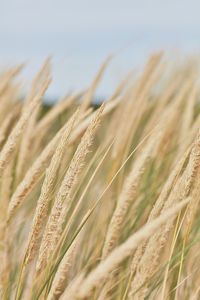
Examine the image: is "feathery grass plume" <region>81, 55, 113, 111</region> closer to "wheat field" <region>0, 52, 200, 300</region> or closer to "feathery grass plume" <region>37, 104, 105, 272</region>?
"wheat field" <region>0, 52, 200, 300</region>

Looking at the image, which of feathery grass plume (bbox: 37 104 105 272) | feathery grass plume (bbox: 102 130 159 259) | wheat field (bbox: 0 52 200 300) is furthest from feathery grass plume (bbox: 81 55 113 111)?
feathery grass plume (bbox: 37 104 105 272)

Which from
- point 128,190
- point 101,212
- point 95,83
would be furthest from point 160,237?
point 101,212

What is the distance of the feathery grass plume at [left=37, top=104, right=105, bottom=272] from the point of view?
0.77 meters

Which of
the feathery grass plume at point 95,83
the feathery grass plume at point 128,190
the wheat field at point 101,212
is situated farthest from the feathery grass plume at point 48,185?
the feathery grass plume at point 95,83

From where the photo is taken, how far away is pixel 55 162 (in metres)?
0.81

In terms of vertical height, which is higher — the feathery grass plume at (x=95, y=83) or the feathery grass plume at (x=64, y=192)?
the feathery grass plume at (x=95, y=83)

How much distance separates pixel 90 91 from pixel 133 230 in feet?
1.06

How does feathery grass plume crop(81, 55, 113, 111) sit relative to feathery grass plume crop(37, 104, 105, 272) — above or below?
above

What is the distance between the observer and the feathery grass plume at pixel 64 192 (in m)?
0.77

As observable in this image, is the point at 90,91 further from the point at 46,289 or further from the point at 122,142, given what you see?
the point at 46,289

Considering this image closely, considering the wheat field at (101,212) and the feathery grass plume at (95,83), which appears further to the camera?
the feathery grass plume at (95,83)

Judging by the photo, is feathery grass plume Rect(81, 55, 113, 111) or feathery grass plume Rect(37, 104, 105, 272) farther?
feathery grass plume Rect(81, 55, 113, 111)

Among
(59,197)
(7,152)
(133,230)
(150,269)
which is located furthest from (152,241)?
(133,230)

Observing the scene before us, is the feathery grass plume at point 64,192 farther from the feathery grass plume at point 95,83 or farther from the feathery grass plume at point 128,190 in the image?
the feathery grass plume at point 95,83
